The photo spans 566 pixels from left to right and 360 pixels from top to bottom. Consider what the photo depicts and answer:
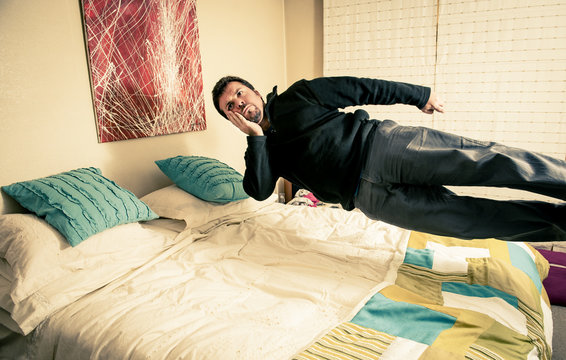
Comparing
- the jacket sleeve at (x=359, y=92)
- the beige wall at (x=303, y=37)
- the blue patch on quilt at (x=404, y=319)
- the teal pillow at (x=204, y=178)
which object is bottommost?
the blue patch on quilt at (x=404, y=319)

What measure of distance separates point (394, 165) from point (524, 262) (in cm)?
84

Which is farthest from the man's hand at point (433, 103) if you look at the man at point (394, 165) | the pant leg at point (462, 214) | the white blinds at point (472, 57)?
the white blinds at point (472, 57)

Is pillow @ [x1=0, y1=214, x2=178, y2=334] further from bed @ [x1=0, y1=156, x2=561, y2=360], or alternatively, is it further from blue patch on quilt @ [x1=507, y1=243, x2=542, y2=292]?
blue patch on quilt @ [x1=507, y1=243, x2=542, y2=292]

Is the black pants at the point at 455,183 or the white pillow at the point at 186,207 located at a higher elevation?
Answer: the black pants at the point at 455,183

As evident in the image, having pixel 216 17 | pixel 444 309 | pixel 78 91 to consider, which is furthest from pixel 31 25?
pixel 444 309

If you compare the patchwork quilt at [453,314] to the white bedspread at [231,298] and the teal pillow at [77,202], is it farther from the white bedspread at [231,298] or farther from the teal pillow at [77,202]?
the teal pillow at [77,202]

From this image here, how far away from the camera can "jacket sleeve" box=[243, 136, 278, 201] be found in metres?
1.52

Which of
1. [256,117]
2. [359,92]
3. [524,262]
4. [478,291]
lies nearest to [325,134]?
[359,92]

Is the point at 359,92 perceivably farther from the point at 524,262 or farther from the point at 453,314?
the point at 524,262

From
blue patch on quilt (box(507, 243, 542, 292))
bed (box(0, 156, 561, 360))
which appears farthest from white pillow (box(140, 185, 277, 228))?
blue patch on quilt (box(507, 243, 542, 292))

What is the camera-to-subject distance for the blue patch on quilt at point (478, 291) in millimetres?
1274

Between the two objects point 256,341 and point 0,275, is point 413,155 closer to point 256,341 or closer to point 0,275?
point 256,341

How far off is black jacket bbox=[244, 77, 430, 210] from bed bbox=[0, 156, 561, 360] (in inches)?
14.7

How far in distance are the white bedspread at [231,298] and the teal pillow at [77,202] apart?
250 millimetres
